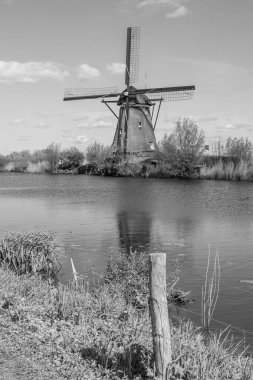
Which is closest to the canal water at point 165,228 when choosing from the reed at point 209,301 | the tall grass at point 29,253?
the reed at point 209,301

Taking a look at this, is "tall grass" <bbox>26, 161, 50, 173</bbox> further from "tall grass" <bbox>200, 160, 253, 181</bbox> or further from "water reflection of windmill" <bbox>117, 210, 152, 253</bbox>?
"water reflection of windmill" <bbox>117, 210, 152, 253</bbox>

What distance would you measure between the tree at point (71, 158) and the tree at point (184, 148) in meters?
19.0

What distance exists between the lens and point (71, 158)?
230ft

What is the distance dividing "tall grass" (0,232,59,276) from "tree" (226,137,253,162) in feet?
136

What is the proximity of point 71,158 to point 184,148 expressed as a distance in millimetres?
23300

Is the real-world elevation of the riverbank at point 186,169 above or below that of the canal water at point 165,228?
above

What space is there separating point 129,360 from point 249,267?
7.43m

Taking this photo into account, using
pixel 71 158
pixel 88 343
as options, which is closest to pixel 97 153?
pixel 71 158

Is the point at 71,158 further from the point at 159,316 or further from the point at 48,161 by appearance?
the point at 159,316

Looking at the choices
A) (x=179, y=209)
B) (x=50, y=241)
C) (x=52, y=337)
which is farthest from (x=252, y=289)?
(x=179, y=209)

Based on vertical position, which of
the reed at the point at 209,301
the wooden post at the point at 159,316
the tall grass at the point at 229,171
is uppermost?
the tall grass at the point at 229,171

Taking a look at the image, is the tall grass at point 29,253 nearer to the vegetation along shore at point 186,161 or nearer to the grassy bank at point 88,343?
the grassy bank at point 88,343

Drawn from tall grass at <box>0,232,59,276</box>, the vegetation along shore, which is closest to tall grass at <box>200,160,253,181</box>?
the vegetation along shore

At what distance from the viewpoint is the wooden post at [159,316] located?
16.1ft
